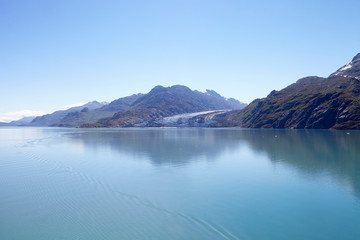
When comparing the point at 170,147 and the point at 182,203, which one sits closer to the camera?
the point at 182,203

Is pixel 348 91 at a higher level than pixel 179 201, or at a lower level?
higher

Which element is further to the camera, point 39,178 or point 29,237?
point 39,178

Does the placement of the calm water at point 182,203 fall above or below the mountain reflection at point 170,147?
below

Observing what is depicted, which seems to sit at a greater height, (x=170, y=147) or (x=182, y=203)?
(x=170, y=147)

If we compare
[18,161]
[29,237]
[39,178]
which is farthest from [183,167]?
[18,161]

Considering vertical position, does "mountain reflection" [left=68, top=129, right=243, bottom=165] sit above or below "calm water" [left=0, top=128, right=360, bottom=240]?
above

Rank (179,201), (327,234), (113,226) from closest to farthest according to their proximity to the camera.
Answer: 1. (327,234)
2. (113,226)
3. (179,201)

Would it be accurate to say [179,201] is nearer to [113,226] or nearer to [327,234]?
[113,226]

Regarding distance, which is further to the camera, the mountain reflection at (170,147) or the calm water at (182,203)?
the mountain reflection at (170,147)

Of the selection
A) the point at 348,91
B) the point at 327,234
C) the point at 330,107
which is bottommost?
the point at 327,234

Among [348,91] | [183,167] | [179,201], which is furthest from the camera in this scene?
[348,91]

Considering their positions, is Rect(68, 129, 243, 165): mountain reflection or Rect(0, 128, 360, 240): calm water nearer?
Rect(0, 128, 360, 240): calm water
